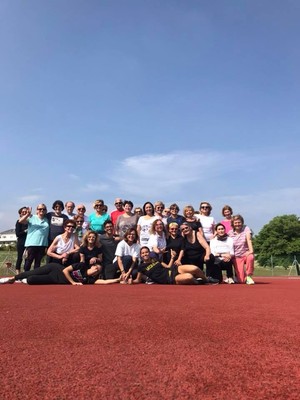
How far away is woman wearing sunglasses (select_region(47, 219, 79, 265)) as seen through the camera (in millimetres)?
8853

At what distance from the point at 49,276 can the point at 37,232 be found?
148cm

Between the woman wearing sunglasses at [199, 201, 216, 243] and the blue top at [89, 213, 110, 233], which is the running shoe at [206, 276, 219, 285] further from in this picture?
the blue top at [89, 213, 110, 233]

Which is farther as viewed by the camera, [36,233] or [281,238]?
[281,238]

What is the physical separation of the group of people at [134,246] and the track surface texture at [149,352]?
3844 millimetres

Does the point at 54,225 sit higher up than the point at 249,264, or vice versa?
the point at 54,225

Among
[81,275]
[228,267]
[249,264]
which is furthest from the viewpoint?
[228,267]

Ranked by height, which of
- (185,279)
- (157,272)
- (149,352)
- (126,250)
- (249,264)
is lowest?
(149,352)

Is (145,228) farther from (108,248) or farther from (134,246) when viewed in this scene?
(108,248)

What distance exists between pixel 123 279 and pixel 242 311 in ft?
15.1

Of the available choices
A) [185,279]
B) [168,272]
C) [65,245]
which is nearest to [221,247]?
[185,279]

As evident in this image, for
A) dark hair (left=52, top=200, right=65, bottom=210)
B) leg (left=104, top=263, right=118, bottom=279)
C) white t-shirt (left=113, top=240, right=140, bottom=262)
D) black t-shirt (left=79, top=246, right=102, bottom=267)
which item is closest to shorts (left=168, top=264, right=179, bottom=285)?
white t-shirt (left=113, top=240, right=140, bottom=262)

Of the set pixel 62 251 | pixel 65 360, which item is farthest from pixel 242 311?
pixel 62 251

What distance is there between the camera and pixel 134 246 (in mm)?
8898

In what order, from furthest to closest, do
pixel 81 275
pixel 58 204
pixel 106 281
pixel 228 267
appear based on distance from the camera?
pixel 58 204 < pixel 228 267 < pixel 106 281 < pixel 81 275
